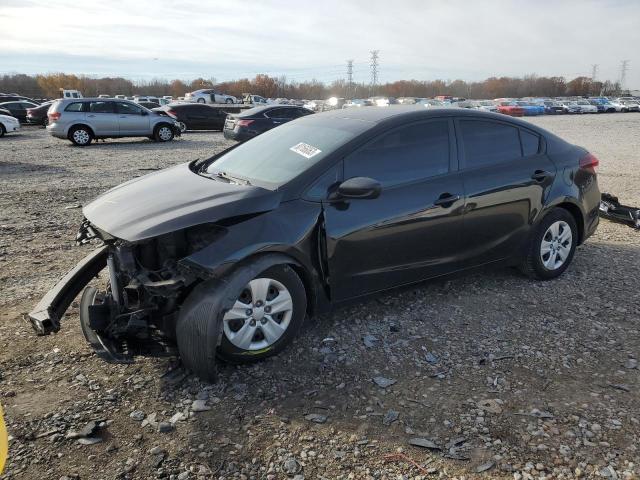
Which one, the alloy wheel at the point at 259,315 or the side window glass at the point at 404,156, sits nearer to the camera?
the alloy wheel at the point at 259,315

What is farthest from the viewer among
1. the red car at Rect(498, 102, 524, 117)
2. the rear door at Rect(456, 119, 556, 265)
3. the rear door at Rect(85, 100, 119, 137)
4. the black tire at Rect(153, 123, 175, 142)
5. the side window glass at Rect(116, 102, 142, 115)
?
the red car at Rect(498, 102, 524, 117)

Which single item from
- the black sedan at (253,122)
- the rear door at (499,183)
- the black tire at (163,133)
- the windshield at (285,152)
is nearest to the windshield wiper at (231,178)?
the windshield at (285,152)

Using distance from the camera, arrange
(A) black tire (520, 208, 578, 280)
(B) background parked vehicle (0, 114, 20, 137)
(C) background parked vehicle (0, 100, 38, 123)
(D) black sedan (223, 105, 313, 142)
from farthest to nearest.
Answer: (C) background parked vehicle (0, 100, 38, 123)
(B) background parked vehicle (0, 114, 20, 137)
(D) black sedan (223, 105, 313, 142)
(A) black tire (520, 208, 578, 280)

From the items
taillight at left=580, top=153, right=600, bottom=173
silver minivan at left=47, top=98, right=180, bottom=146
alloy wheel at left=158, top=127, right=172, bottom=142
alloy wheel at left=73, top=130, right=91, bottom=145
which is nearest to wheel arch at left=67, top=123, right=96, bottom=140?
silver minivan at left=47, top=98, right=180, bottom=146

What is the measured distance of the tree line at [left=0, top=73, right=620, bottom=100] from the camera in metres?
96.3

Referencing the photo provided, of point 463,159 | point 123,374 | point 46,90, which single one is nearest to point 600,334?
point 463,159

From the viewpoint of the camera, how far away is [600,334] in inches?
155

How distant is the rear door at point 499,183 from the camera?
4.35 metres

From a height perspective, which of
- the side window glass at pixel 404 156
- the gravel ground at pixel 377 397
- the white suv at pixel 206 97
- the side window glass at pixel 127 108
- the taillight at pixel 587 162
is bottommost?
the gravel ground at pixel 377 397

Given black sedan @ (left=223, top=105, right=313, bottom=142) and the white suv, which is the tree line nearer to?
the white suv

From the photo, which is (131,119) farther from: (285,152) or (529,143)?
(529,143)

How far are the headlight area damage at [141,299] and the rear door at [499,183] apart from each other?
2226 mm

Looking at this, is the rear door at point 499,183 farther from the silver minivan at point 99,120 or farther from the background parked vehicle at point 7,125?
the background parked vehicle at point 7,125

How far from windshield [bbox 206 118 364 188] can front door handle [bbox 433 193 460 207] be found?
809 millimetres
